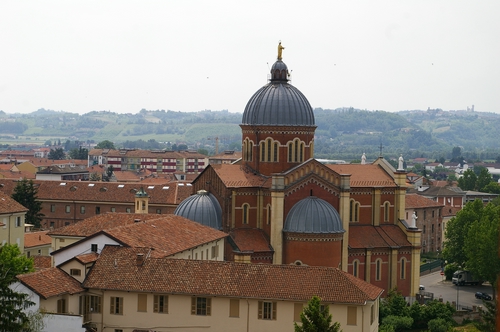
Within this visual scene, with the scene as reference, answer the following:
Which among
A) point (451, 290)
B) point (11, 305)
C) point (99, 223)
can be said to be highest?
point (99, 223)

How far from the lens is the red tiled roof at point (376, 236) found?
65688 mm

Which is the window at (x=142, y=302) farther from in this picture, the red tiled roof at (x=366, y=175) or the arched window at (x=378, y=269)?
the red tiled roof at (x=366, y=175)

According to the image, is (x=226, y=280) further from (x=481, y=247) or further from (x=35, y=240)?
(x=35, y=240)

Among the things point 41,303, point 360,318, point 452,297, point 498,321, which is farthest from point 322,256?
point 498,321

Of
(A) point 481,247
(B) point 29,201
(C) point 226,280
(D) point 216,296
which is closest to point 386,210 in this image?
(A) point 481,247

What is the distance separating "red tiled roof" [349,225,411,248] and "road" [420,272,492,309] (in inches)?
205

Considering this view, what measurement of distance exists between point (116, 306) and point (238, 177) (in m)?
22.7

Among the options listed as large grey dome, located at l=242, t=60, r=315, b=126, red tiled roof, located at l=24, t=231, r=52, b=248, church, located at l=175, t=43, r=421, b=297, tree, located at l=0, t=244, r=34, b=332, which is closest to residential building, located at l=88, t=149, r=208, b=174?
red tiled roof, located at l=24, t=231, r=52, b=248

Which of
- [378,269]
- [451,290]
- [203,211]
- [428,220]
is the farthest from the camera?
[428,220]

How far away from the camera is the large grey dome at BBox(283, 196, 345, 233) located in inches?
2395

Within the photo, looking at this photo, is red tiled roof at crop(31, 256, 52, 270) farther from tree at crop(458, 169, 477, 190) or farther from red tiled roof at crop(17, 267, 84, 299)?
tree at crop(458, 169, 477, 190)

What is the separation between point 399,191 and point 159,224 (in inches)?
887

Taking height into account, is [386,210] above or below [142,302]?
above

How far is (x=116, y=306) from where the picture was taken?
43469 millimetres
